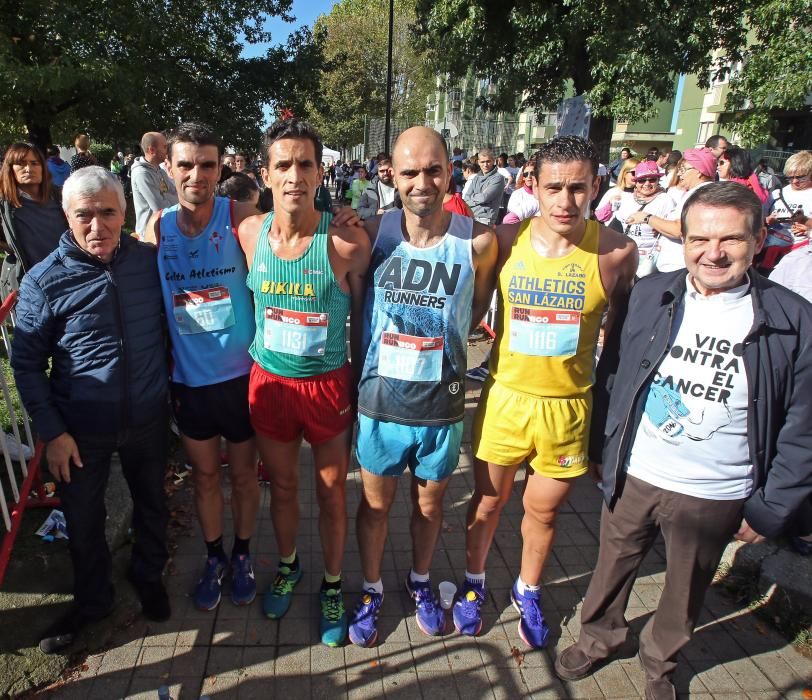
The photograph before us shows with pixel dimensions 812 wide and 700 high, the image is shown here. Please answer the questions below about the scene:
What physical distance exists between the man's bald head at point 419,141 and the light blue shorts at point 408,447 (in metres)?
1.12

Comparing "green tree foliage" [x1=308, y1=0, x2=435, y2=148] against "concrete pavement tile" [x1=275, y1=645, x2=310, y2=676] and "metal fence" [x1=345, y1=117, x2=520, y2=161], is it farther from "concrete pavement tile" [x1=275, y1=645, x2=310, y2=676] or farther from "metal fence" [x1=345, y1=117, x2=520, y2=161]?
"concrete pavement tile" [x1=275, y1=645, x2=310, y2=676]

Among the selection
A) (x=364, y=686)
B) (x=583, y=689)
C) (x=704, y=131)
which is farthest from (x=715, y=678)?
(x=704, y=131)

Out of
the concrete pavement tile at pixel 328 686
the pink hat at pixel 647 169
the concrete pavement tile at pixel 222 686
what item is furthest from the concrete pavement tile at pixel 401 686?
the pink hat at pixel 647 169

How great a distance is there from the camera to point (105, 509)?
2684mm

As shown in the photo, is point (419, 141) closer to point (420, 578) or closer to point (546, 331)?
point (546, 331)

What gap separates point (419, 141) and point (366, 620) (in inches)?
86.8

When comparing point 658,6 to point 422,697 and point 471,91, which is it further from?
point 471,91

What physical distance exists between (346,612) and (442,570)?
2.06ft

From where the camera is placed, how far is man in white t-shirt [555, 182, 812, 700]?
205cm

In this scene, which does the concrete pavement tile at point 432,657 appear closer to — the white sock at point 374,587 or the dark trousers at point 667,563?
the white sock at point 374,587

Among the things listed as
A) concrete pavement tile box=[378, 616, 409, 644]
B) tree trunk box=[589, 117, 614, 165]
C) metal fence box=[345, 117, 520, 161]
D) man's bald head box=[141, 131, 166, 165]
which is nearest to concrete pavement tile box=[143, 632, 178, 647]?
concrete pavement tile box=[378, 616, 409, 644]

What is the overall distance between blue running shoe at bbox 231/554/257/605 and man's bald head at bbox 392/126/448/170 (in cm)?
214

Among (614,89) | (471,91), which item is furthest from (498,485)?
(471,91)

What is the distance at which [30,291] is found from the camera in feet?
7.47
